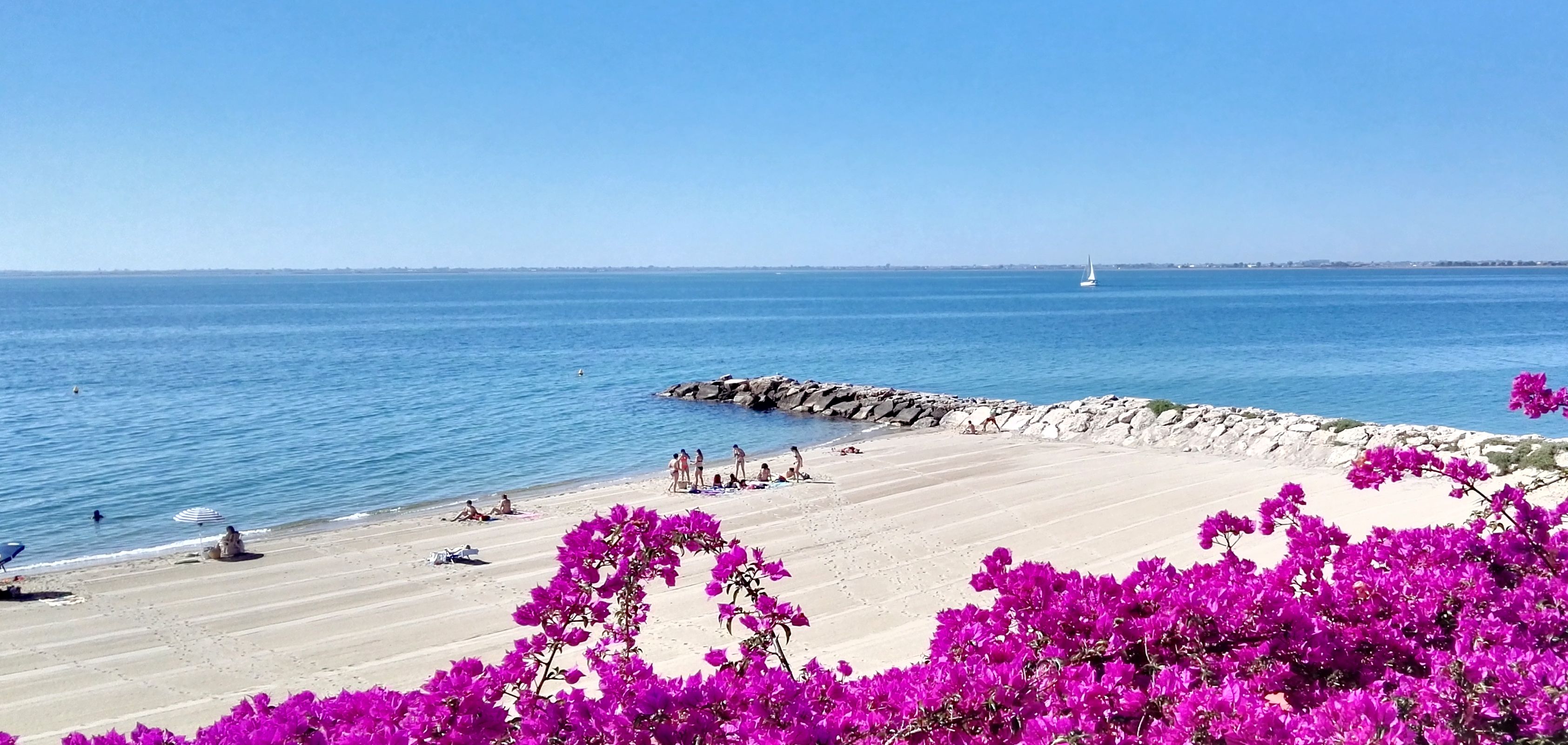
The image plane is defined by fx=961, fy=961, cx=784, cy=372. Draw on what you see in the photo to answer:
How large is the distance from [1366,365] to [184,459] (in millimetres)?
55171

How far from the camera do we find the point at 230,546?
18453 millimetres

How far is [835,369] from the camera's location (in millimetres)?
58500

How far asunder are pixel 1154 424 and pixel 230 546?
81.0 ft

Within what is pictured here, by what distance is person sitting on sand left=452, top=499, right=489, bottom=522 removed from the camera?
69.2ft

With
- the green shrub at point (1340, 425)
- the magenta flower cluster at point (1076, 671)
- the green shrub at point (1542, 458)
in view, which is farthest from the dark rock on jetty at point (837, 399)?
the magenta flower cluster at point (1076, 671)

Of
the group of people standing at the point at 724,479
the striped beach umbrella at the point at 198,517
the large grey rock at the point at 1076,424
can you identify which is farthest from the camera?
the large grey rock at the point at 1076,424

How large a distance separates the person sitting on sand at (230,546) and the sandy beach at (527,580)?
321mm

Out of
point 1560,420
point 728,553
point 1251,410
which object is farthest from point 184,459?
point 1560,420

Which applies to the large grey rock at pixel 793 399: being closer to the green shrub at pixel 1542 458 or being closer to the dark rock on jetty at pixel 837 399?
the dark rock on jetty at pixel 837 399

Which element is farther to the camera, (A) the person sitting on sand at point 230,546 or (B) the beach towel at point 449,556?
(A) the person sitting on sand at point 230,546

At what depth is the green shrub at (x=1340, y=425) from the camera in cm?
2527

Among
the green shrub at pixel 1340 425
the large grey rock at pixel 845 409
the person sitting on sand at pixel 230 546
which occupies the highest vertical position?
the green shrub at pixel 1340 425

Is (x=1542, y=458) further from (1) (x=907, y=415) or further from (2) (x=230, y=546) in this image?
(2) (x=230, y=546)

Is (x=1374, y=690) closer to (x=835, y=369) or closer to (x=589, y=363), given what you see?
(x=835, y=369)
